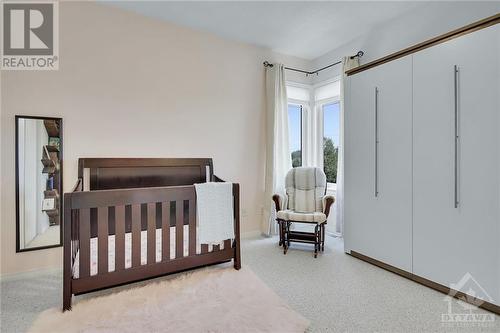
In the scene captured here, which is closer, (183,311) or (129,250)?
(183,311)

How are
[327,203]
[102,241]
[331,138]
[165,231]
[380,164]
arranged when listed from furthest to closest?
[331,138], [327,203], [380,164], [165,231], [102,241]

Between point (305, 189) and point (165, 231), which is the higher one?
point (305, 189)

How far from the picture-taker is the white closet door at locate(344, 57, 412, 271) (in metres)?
2.40

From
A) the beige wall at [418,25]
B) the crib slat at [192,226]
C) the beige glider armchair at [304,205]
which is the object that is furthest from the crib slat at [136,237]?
the beige wall at [418,25]

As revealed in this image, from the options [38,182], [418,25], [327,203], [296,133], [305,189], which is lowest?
[327,203]

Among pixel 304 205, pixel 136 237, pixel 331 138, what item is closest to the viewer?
pixel 136 237

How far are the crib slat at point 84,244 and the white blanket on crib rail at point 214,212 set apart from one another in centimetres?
84

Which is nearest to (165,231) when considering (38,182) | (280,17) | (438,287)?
(38,182)

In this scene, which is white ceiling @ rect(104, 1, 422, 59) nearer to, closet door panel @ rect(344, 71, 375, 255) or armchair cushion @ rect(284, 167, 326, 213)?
closet door panel @ rect(344, 71, 375, 255)

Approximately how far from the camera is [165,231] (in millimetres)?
2189

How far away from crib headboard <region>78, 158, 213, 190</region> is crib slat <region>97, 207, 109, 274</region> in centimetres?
84

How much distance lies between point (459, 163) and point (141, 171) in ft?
9.84

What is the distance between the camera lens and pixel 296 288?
2.18m

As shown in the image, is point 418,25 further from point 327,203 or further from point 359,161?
point 327,203
